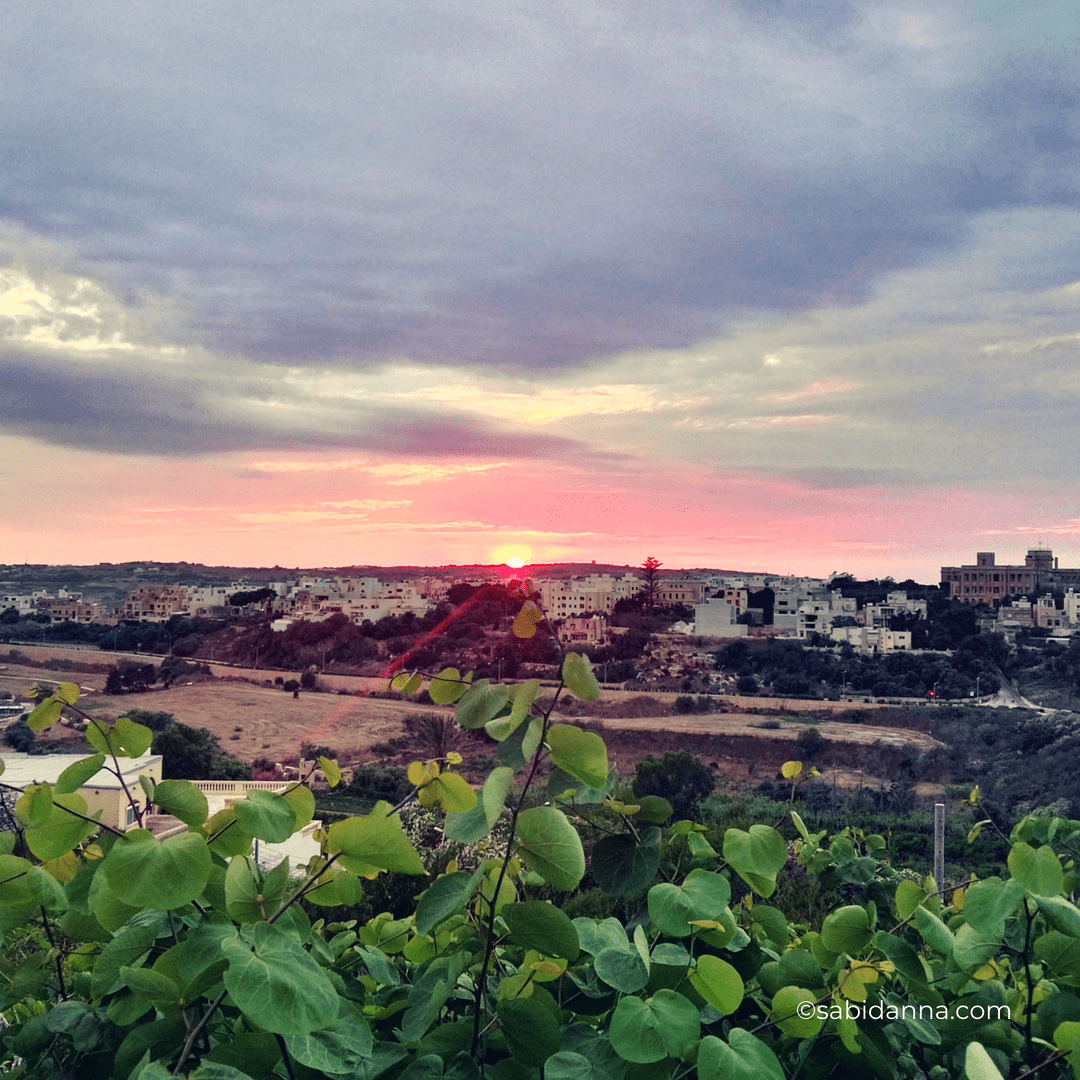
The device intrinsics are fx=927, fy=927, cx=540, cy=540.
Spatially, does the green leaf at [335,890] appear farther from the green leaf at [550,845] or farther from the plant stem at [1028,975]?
the plant stem at [1028,975]

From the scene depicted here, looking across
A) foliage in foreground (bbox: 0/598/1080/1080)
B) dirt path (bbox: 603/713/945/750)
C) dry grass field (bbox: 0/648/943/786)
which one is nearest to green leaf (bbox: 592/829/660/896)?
foliage in foreground (bbox: 0/598/1080/1080)

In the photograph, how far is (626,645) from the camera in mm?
34906

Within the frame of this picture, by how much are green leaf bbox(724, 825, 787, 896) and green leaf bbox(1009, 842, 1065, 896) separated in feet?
0.54

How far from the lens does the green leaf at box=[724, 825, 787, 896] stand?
0.68m

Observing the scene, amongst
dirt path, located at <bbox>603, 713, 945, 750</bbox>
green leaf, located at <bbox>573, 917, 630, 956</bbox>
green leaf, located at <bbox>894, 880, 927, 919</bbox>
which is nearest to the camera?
green leaf, located at <bbox>573, 917, 630, 956</bbox>

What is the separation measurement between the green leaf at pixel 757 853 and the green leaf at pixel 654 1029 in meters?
0.12

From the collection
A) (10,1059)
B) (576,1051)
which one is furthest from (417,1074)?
(10,1059)

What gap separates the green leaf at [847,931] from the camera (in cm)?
73

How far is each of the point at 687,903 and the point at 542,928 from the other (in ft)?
0.38

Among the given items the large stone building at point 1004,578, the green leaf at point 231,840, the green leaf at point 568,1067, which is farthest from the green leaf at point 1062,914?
the large stone building at point 1004,578

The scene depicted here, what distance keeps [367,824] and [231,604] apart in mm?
45941

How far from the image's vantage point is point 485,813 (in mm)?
556

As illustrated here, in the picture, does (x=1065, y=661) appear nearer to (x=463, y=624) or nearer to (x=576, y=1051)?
(x=463, y=624)

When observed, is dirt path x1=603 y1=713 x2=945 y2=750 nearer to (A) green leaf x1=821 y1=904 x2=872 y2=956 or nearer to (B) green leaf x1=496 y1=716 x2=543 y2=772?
(A) green leaf x1=821 y1=904 x2=872 y2=956
